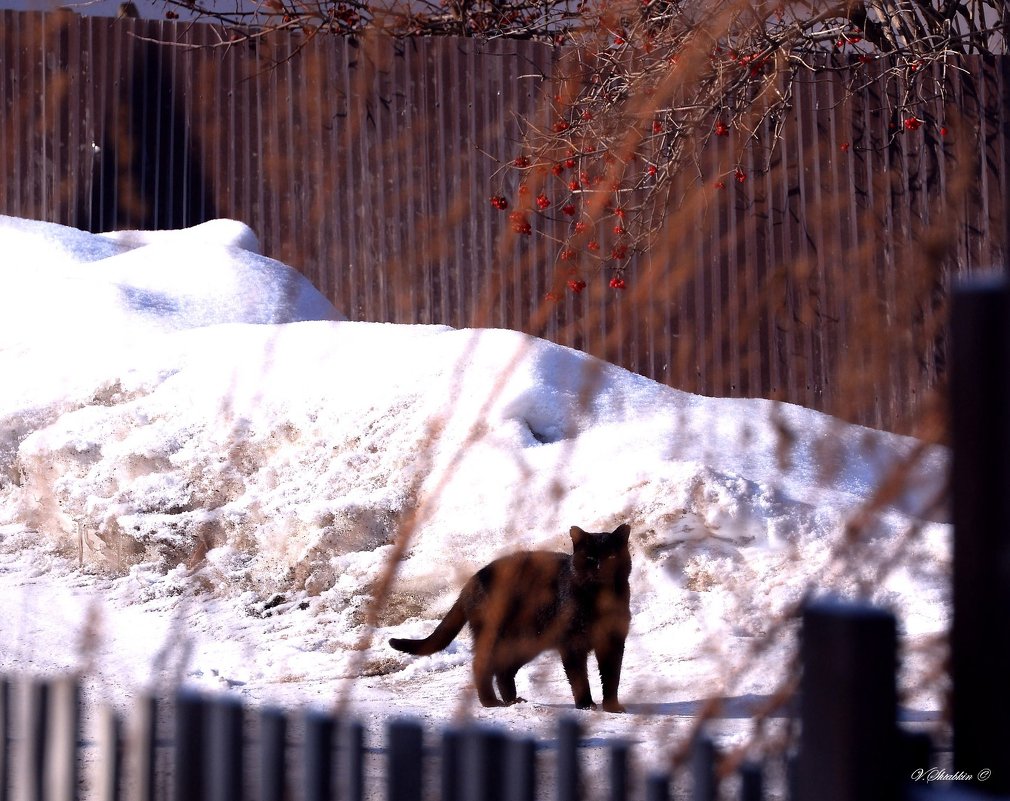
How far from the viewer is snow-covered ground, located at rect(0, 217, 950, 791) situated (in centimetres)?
343

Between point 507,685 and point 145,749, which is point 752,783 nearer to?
point 145,749

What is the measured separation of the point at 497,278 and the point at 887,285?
85.4 inches

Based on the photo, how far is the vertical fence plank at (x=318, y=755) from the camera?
120cm

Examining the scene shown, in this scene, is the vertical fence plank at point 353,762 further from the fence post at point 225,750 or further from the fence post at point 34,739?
the fence post at point 34,739

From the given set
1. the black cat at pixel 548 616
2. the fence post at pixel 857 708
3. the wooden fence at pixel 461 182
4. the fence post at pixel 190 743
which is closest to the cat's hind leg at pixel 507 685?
the black cat at pixel 548 616

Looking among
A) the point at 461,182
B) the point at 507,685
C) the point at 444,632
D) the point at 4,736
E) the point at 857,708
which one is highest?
the point at 461,182

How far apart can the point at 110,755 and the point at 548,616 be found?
1.95 meters

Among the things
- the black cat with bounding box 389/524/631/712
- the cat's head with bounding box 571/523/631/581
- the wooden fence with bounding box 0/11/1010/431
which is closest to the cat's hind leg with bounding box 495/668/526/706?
the black cat with bounding box 389/524/631/712

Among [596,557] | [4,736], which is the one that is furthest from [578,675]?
[4,736]

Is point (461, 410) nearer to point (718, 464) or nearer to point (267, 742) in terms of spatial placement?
point (718, 464)

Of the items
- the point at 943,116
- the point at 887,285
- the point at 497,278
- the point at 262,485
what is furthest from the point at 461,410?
the point at 943,116

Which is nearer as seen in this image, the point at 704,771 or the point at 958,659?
the point at 958,659

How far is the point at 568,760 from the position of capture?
1106 mm

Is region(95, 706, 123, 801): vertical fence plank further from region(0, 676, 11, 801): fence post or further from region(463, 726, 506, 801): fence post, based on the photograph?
region(463, 726, 506, 801): fence post
